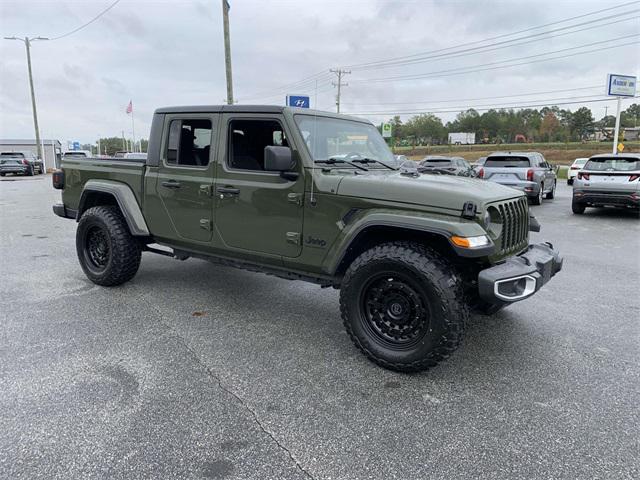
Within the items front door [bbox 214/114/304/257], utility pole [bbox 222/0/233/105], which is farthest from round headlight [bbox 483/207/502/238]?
utility pole [bbox 222/0/233/105]

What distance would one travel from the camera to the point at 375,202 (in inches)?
134

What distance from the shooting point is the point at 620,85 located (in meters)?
31.1

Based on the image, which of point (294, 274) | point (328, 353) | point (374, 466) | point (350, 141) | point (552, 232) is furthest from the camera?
point (552, 232)

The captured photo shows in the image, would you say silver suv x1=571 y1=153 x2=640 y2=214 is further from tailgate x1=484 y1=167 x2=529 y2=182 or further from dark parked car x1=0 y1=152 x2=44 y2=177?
dark parked car x1=0 y1=152 x2=44 y2=177

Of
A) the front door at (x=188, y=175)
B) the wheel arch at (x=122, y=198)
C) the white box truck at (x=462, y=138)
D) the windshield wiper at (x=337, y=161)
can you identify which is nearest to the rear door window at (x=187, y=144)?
the front door at (x=188, y=175)

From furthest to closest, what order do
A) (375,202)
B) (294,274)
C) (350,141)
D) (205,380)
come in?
(350,141)
(294,274)
(375,202)
(205,380)

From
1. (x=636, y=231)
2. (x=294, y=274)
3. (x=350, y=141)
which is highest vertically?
(x=350, y=141)

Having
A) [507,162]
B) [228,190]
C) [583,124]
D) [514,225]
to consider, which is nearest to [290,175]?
[228,190]

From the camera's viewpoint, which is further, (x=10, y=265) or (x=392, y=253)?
(x=10, y=265)

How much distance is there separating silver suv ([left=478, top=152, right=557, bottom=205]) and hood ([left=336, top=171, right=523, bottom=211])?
10.2m

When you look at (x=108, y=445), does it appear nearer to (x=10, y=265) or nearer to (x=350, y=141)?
(x=350, y=141)

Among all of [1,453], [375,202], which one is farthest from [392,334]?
[1,453]

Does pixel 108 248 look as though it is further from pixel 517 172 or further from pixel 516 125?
pixel 516 125

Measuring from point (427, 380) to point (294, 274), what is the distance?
A: 4.53 feet
